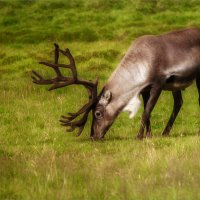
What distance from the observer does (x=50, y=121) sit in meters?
12.8

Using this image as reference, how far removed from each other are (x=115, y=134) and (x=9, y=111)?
3.55m

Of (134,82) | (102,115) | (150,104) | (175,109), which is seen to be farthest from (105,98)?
(175,109)

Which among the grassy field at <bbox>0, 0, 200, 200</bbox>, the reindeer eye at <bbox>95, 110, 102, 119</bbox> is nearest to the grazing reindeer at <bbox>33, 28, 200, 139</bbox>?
the reindeer eye at <bbox>95, 110, 102, 119</bbox>

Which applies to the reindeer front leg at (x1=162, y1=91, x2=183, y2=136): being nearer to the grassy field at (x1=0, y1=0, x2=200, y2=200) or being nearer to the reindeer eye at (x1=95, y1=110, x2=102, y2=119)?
the grassy field at (x1=0, y1=0, x2=200, y2=200)

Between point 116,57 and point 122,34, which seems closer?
point 116,57

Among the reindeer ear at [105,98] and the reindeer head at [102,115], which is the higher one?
the reindeer ear at [105,98]

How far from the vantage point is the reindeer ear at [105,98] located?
35.0ft

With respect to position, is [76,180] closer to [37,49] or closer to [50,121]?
[50,121]

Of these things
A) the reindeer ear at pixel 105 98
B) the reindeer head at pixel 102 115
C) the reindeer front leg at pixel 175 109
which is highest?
the reindeer ear at pixel 105 98

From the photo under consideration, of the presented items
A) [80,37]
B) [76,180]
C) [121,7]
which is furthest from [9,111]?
[121,7]

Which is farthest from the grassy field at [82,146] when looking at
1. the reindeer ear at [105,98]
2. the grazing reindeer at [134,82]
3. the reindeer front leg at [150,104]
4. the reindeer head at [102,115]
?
the reindeer ear at [105,98]

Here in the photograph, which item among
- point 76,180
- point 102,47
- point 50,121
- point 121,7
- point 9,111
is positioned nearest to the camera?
point 76,180

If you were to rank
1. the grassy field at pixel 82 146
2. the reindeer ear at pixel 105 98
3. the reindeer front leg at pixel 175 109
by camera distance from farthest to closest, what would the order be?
the reindeer front leg at pixel 175 109 → the reindeer ear at pixel 105 98 → the grassy field at pixel 82 146

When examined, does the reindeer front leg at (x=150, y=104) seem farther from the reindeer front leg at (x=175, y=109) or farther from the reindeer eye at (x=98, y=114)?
the reindeer eye at (x=98, y=114)
